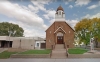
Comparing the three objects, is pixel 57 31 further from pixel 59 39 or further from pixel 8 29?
pixel 8 29

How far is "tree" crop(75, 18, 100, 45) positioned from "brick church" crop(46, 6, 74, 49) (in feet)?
5.27

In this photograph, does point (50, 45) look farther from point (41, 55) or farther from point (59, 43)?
point (41, 55)

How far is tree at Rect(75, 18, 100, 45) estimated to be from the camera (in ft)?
47.7

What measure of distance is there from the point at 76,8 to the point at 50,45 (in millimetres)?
10639

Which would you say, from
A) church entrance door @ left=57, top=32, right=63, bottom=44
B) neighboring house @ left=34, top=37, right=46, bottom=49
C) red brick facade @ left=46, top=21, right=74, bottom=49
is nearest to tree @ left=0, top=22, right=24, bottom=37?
neighboring house @ left=34, top=37, right=46, bottom=49

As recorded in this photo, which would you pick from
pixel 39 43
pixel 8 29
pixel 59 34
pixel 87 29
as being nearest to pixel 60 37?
pixel 59 34

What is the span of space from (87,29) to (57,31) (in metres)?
3.44

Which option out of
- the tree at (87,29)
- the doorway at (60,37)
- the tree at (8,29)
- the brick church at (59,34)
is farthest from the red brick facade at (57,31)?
the tree at (8,29)

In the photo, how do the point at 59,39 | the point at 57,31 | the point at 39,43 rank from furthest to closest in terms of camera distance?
the point at 39,43
the point at 59,39
the point at 57,31

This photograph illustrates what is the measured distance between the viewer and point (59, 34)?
50.2ft

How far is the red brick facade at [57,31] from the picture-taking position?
15055 mm

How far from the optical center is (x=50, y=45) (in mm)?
15062

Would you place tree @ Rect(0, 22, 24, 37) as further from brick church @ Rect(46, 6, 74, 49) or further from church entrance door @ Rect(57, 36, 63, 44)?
church entrance door @ Rect(57, 36, 63, 44)

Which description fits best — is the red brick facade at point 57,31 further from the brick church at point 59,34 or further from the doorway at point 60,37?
the doorway at point 60,37
